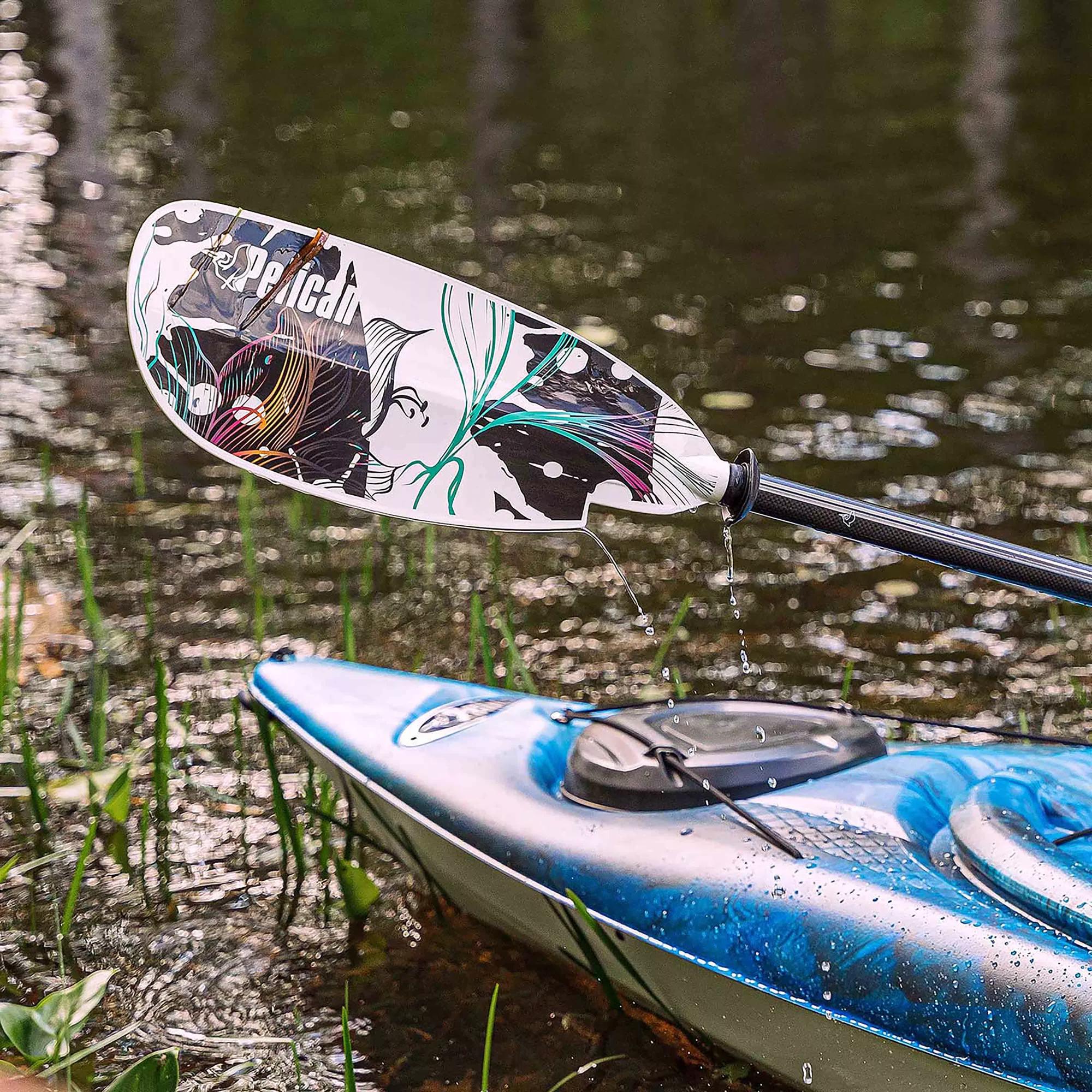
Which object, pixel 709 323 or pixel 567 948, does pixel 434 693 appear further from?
pixel 709 323

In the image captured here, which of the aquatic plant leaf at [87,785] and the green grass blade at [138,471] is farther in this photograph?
the green grass blade at [138,471]

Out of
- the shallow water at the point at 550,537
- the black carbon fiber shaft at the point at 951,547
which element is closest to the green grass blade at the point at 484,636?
the shallow water at the point at 550,537

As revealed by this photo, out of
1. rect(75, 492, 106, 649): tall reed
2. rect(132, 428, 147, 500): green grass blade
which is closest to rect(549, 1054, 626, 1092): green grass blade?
Answer: rect(75, 492, 106, 649): tall reed

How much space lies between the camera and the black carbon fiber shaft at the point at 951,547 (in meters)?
1.86

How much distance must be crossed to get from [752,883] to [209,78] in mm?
9968

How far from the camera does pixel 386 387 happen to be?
208cm

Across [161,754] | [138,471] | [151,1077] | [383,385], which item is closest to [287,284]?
[383,385]

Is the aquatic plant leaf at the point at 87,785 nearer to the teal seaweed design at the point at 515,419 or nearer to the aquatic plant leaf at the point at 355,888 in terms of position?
the aquatic plant leaf at the point at 355,888

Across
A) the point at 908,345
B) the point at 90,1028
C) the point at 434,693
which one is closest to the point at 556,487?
the point at 434,693

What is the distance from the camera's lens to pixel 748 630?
139 inches

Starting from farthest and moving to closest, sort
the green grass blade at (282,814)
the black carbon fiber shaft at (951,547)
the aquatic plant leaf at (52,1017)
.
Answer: the green grass blade at (282,814), the black carbon fiber shaft at (951,547), the aquatic plant leaf at (52,1017)

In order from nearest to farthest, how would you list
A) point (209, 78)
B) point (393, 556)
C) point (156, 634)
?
point (156, 634), point (393, 556), point (209, 78)

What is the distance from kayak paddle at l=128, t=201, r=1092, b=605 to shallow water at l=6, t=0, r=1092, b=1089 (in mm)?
808

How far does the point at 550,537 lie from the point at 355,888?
1.75 metres
